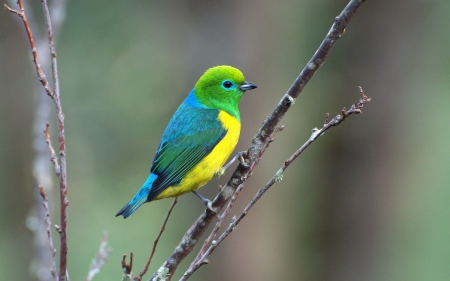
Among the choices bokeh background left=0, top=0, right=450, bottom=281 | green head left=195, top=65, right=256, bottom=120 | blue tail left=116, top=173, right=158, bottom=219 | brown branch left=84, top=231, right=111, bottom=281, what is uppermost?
bokeh background left=0, top=0, right=450, bottom=281

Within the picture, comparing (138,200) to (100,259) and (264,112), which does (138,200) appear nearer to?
(100,259)

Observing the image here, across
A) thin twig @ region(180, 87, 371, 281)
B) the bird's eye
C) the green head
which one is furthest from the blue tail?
thin twig @ region(180, 87, 371, 281)

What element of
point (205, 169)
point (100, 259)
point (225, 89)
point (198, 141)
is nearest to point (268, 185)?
point (100, 259)

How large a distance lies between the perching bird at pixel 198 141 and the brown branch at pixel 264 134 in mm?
772

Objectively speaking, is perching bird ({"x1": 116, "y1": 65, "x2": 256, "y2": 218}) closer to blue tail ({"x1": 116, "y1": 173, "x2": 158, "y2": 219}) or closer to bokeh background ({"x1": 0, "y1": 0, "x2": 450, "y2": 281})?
blue tail ({"x1": 116, "y1": 173, "x2": 158, "y2": 219})

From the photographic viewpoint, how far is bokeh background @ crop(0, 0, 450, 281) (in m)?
7.12

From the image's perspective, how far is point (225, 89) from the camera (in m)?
4.55

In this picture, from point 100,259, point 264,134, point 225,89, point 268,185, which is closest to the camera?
point 268,185

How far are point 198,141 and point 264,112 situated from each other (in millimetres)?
2891

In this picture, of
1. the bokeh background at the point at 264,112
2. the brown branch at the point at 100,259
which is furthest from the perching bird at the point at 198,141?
the bokeh background at the point at 264,112

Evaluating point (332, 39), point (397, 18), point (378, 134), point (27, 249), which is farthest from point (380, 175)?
point (332, 39)

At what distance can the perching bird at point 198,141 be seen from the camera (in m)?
3.94

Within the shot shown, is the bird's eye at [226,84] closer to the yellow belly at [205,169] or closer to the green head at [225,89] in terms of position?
the green head at [225,89]

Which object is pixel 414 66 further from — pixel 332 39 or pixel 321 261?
pixel 332 39
